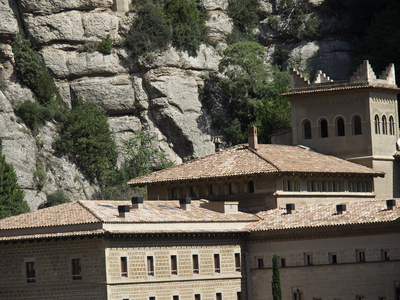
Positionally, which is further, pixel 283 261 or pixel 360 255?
pixel 283 261

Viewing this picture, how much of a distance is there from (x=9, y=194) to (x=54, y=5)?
83.8ft

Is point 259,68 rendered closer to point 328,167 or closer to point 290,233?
point 328,167

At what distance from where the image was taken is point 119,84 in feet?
384

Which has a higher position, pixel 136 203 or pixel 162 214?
pixel 136 203

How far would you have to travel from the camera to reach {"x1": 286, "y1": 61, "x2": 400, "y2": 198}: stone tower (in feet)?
298

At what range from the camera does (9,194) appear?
9912 cm

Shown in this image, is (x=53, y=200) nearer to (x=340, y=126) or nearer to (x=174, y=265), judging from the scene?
(x=340, y=126)

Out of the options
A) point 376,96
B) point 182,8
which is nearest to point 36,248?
point 376,96

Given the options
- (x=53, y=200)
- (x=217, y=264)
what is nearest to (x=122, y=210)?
(x=217, y=264)

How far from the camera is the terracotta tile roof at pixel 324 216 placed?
71500 mm

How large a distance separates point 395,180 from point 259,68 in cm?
3222

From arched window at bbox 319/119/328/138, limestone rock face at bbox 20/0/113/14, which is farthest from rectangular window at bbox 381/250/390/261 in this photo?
limestone rock face at bbox 20/0/113/14

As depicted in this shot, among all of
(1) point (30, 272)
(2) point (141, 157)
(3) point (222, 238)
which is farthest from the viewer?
(2) point (141, 157)

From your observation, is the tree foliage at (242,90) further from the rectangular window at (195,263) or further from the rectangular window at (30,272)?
the rectangular window at (30,272)
